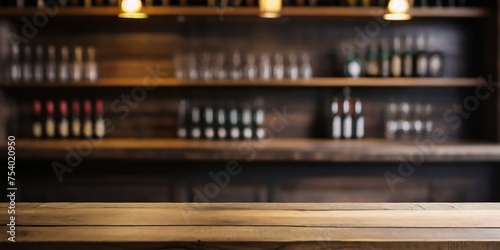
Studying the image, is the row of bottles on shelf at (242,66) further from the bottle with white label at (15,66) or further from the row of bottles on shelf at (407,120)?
the bottle with white label at (15,66)

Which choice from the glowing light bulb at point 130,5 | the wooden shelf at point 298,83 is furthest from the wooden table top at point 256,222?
the wooden shelf at point 298,83

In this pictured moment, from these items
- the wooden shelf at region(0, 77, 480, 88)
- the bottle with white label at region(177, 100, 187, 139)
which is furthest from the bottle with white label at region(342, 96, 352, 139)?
the bottle with white label at region(177, 100, 187, 139)

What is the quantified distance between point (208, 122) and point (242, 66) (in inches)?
16.8

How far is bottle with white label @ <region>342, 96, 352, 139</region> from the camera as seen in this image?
3793 millimetres

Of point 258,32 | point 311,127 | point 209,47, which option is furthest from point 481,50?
point 209,47

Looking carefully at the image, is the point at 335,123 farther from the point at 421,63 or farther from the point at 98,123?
the point at 98,123

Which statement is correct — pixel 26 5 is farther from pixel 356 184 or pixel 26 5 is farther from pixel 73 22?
pixel 356 184

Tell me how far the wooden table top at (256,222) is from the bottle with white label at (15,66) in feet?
7.72

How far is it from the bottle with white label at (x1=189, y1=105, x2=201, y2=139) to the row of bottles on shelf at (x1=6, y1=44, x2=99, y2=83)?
2.15ft

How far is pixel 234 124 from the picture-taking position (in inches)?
148

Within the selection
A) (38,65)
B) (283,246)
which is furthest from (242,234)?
(38,65)

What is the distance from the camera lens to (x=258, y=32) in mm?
3877

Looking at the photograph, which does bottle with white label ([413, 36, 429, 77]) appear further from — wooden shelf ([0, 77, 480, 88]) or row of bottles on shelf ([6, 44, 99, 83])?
row of bottles on shelf ([6, 44, 99, 83])

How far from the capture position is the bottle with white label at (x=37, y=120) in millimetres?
3754
